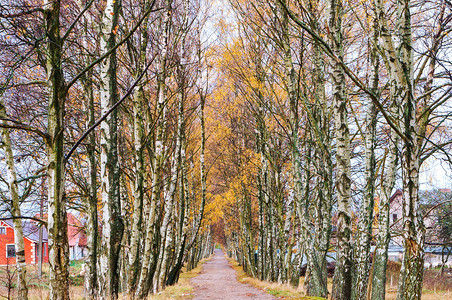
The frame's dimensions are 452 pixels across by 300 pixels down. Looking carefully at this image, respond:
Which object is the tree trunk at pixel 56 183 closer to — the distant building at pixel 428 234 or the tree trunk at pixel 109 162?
the distant building at pixel 428 234

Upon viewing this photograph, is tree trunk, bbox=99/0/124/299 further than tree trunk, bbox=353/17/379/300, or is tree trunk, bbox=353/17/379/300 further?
tree trunk, bbox=353/17/379/300

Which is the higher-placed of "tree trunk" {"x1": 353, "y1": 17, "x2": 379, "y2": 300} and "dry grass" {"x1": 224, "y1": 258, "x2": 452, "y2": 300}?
"tree trunk" {"x1": 353, "y1": 17, "x2": 379, "y2": 300}

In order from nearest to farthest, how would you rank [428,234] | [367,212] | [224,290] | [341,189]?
[341,189]
[367,212]
[224,290]
[428,234]

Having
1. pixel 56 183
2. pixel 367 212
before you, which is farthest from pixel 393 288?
pixel 56 183

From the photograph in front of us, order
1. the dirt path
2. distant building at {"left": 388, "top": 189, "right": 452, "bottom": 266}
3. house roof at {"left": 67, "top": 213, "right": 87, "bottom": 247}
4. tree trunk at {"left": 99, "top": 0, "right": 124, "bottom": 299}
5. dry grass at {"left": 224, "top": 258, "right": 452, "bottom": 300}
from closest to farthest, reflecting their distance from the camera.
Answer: distant building at {"left": 388, "top": 189, "right": 452, "bottom": 266}
tree trunk at {"left": 99, "top": 0, "right": 124, "bottom": 299}
dry grass at {"left": 224, "top": 258, "right": 452, "bottom": 300}
the dirt path
house roof at {"left": 67, "top": 213, "right": 87, "bottom": 247}

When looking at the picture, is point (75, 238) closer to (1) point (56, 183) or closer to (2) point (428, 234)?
(2) point (428, 234)

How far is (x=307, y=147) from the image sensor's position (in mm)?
14133

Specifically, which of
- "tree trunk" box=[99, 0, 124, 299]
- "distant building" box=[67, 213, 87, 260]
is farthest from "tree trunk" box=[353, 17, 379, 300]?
"distant building" box=[67, 213, 87, 260]

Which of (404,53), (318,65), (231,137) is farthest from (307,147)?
(404,53)

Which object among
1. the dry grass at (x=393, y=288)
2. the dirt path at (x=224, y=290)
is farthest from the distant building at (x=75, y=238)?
the dry grass at (x=393, y=288)

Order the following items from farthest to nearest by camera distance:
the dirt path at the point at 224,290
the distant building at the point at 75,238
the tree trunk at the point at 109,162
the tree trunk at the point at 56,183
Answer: the distant building at the point at 75,238 < the dirt path at the point at 224,290 < the tree trunk at the point at 109,162 < the tree trunk at the point at 56,183

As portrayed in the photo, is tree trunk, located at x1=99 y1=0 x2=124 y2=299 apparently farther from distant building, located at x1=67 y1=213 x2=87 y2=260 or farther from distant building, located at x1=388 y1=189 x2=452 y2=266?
distant building, located at x1=67 y1=213 x2=87 y2=260

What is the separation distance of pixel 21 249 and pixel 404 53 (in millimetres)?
8234

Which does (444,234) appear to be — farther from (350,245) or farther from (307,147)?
(350,245)
